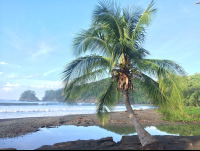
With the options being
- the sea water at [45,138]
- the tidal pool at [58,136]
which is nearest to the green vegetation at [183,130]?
the tidal pool at [58,136]

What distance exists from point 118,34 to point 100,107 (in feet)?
11.4

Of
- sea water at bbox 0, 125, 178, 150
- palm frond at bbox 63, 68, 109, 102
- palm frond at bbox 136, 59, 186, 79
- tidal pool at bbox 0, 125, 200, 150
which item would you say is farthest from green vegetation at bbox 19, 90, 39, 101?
palm frond at bbox 136, 59, 186, 79

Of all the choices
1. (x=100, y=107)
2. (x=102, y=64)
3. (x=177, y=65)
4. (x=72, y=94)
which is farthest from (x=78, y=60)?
(x=177, y=65)

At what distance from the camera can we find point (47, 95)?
115062 mm

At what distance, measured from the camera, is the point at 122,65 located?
20.9 feet

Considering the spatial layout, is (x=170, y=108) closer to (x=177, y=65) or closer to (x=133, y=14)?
(x=177, y=65)

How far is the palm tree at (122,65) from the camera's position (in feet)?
19.4

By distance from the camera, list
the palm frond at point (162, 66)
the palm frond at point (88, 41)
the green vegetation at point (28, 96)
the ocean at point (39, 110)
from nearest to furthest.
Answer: the palm frond at point (162, 66) < the palm frond at point (88, 41) < the ocean at point (39, 110) < the green vegetation at point (28, 96)

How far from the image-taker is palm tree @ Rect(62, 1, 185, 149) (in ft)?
19.4

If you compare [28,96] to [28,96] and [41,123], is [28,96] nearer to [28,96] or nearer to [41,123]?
[28,96]

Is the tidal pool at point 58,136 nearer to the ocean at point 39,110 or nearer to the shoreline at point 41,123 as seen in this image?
the shoreline at point 41,123

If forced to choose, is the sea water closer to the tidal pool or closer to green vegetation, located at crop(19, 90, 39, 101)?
the tidal pool

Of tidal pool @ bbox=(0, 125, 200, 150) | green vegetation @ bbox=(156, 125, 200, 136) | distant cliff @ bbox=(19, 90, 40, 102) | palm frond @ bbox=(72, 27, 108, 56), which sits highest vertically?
palm frond @ bbox=(72, 27, 108, 56)

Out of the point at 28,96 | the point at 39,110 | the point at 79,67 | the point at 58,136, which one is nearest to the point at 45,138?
the point at 58,136
